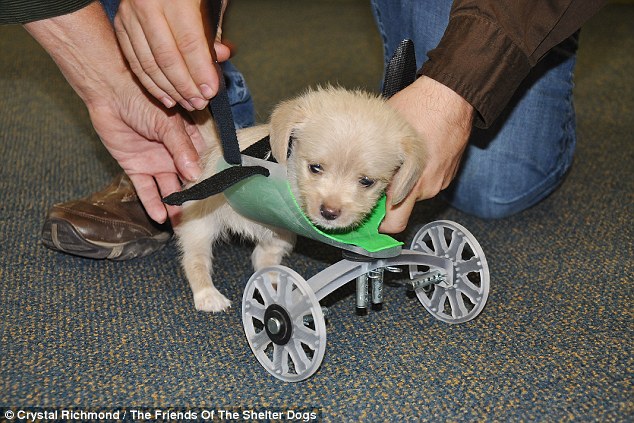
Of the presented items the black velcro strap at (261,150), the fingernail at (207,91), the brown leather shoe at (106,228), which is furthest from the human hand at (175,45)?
the brown leather shoe at (106,228)

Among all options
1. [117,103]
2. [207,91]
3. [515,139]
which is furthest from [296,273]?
[515,139]

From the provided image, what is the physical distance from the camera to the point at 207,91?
1.59 metres

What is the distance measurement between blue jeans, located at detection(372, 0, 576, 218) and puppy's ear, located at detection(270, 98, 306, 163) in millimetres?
993

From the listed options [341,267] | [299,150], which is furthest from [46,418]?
[299,150]

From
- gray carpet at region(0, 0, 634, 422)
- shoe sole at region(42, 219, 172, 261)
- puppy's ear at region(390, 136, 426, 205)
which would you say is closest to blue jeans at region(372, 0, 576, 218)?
gray carpet at region(0, 0, 634, 422)

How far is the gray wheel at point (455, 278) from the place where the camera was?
5.57ft

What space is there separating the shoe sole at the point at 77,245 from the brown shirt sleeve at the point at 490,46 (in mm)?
1052

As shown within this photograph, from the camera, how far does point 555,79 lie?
2.49 m

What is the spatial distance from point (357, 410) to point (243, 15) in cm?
441

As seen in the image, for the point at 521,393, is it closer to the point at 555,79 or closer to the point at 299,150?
the point at 299,150

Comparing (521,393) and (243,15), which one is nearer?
(521,393)

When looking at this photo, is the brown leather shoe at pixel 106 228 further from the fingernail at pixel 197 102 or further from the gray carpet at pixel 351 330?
the fingernail at pixel 197 102

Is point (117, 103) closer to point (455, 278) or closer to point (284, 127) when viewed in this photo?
point (284, 127)

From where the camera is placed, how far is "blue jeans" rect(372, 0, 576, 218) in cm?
246
